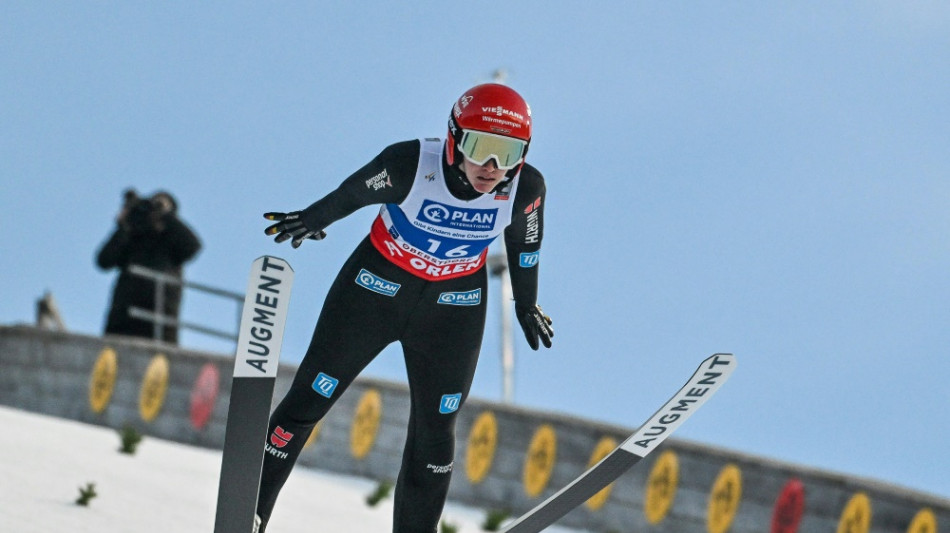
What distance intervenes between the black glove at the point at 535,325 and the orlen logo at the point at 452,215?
67 centimetres

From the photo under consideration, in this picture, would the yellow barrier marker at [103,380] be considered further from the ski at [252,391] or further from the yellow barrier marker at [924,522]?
the ski at [252,391]

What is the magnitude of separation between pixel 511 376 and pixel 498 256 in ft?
12.4

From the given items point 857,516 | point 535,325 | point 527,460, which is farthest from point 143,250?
point 535,325

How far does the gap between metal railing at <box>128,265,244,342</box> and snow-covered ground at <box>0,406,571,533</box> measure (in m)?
2.06

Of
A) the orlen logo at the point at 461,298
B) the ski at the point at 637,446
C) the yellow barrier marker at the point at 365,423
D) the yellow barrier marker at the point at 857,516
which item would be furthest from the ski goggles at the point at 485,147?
the yellow barrier marker at the point at 365,423

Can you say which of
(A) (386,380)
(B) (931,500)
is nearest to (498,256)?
(A) (386,380)

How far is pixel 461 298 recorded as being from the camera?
5.65m

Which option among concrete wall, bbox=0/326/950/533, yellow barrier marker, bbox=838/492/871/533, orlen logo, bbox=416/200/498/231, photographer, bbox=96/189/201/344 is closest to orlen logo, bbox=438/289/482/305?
orlen logo, bbox=416/200/498/231

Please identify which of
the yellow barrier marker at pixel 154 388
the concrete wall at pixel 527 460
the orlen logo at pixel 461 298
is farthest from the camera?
the yellow barrier marker at pixel 154 388

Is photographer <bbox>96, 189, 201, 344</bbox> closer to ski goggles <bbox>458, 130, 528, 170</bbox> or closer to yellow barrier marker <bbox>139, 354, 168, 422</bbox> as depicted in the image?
yellow barrier marker <bbox>139, 354, 168, 422</bbox>

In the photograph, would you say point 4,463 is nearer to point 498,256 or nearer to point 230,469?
point 230,469

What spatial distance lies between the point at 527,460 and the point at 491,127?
525 centimetres

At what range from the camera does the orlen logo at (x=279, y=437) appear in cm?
558

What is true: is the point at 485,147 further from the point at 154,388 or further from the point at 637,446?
the point at 154,388
